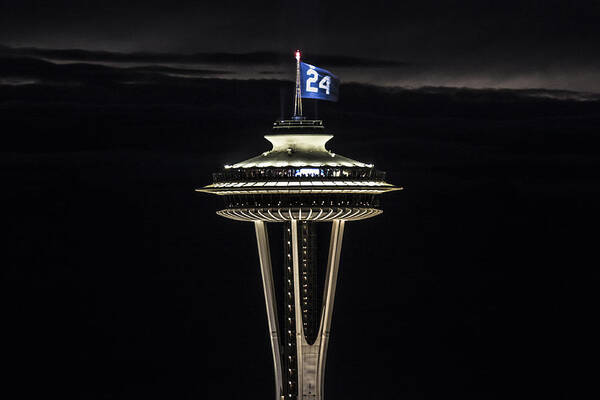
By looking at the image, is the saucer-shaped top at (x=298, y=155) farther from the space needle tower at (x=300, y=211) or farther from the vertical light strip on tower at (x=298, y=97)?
the vertical light strip on tower at (x=298, y=97)

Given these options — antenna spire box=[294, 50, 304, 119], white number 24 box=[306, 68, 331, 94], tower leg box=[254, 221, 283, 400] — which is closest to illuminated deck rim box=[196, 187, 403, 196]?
tower leg box=[254, 221, 283, 400]

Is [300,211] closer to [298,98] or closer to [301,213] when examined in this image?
[301,213]

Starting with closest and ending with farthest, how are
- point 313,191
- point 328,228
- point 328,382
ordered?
1. point 313,191
2. point 328,228
3. point 328,382

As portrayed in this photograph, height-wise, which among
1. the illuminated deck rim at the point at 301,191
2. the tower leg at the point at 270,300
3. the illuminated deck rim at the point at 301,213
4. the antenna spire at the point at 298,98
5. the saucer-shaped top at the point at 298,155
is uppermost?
the antenna spire at the point at 298,98

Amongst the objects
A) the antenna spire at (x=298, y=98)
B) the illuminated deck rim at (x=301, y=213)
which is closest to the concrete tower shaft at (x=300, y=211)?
the illuminated deck rim at (x=301, y=213)

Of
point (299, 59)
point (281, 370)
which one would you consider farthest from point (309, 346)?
point (299, 59)

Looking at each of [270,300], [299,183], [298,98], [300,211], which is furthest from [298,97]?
[270,300]

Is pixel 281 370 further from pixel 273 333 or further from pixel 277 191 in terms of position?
pixel 277 191
